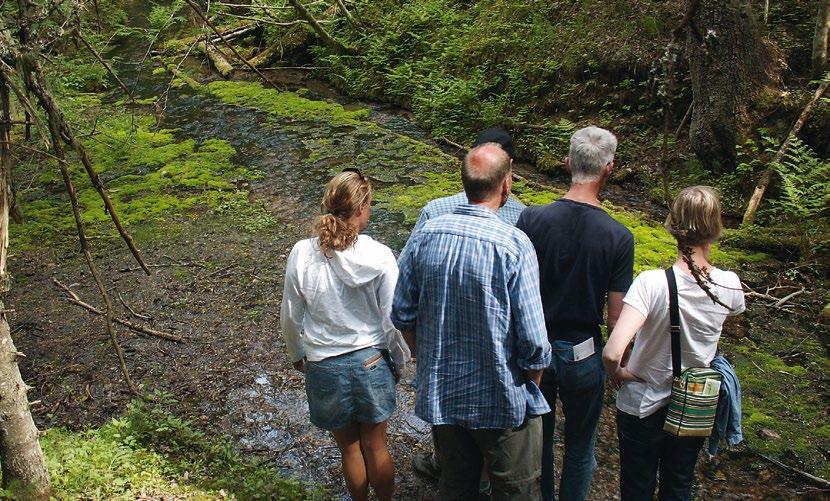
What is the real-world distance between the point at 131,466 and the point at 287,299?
1558 mm

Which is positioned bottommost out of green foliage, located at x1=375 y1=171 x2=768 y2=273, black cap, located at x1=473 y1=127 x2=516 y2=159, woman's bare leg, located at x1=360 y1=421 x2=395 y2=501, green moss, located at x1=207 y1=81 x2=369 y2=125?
green foliage, located at x1=375 y1=171 x2=768 y2=273

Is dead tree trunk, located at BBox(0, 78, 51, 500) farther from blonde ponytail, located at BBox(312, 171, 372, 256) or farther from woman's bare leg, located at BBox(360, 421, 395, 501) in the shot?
woman's bare leg, located at BBox(360, 421, 395, 501)

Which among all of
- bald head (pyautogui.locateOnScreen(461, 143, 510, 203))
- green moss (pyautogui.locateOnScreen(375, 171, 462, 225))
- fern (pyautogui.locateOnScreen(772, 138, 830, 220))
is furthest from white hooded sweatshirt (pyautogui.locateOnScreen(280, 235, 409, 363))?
fern (pyautogui.locateOnScreen(772, 138, 830, 220))

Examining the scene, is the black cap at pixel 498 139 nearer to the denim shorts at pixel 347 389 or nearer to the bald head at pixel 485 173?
the bald head at pixel 485 173

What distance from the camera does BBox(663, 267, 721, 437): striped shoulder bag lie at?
283 centimetres

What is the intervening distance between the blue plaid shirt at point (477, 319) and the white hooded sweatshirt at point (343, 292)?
403 mm

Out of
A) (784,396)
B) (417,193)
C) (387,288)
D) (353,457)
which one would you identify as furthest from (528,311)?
(417,193)

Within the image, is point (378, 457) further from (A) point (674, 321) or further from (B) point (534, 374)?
(A) point (674, 321)

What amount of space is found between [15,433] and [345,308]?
1821 mm

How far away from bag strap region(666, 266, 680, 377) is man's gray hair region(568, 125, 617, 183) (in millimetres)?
579

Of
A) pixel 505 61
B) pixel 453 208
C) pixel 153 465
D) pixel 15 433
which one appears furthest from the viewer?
pixel 505 61

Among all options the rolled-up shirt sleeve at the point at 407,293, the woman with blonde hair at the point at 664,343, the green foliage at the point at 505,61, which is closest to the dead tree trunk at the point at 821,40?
the green foliage at the point at 505,61

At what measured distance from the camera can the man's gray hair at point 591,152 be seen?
3.00 metres

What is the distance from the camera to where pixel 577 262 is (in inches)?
119
